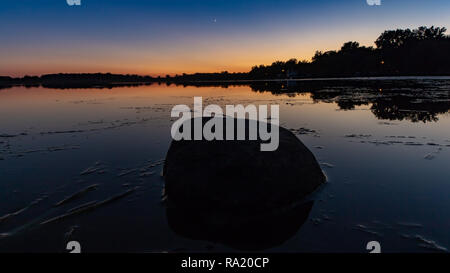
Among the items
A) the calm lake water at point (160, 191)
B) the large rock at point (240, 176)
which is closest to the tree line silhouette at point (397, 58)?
the calm lake water at point (160, 191)

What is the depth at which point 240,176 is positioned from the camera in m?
3.96

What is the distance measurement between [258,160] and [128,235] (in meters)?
2.15

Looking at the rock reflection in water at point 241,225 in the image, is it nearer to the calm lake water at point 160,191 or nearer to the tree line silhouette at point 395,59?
the calm lake water at point 160,191

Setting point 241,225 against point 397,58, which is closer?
point 241,225

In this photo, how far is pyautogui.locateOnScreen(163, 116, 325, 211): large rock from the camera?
379 cm

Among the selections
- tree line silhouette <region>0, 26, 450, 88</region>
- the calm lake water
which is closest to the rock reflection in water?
the calm lake water

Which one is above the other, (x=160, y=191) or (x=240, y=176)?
(x=240, y=176)

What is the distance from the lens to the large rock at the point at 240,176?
12.4 feet

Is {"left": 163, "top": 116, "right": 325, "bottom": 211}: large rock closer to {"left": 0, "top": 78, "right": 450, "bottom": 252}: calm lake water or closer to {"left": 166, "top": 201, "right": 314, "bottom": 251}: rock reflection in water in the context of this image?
{"left": 166, "top": 201, "right": 314, "bottom": 251}: rock reflection in water

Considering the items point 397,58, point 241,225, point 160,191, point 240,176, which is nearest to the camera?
point 241,225

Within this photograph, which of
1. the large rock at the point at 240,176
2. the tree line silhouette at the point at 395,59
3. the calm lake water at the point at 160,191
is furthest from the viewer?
the tree line silhouette at the point at 395,59

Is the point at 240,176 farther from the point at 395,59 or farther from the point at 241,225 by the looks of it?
the point at 395,59

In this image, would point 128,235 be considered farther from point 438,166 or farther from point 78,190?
point 438,166

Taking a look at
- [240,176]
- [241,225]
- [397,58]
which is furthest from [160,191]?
[397,58]
